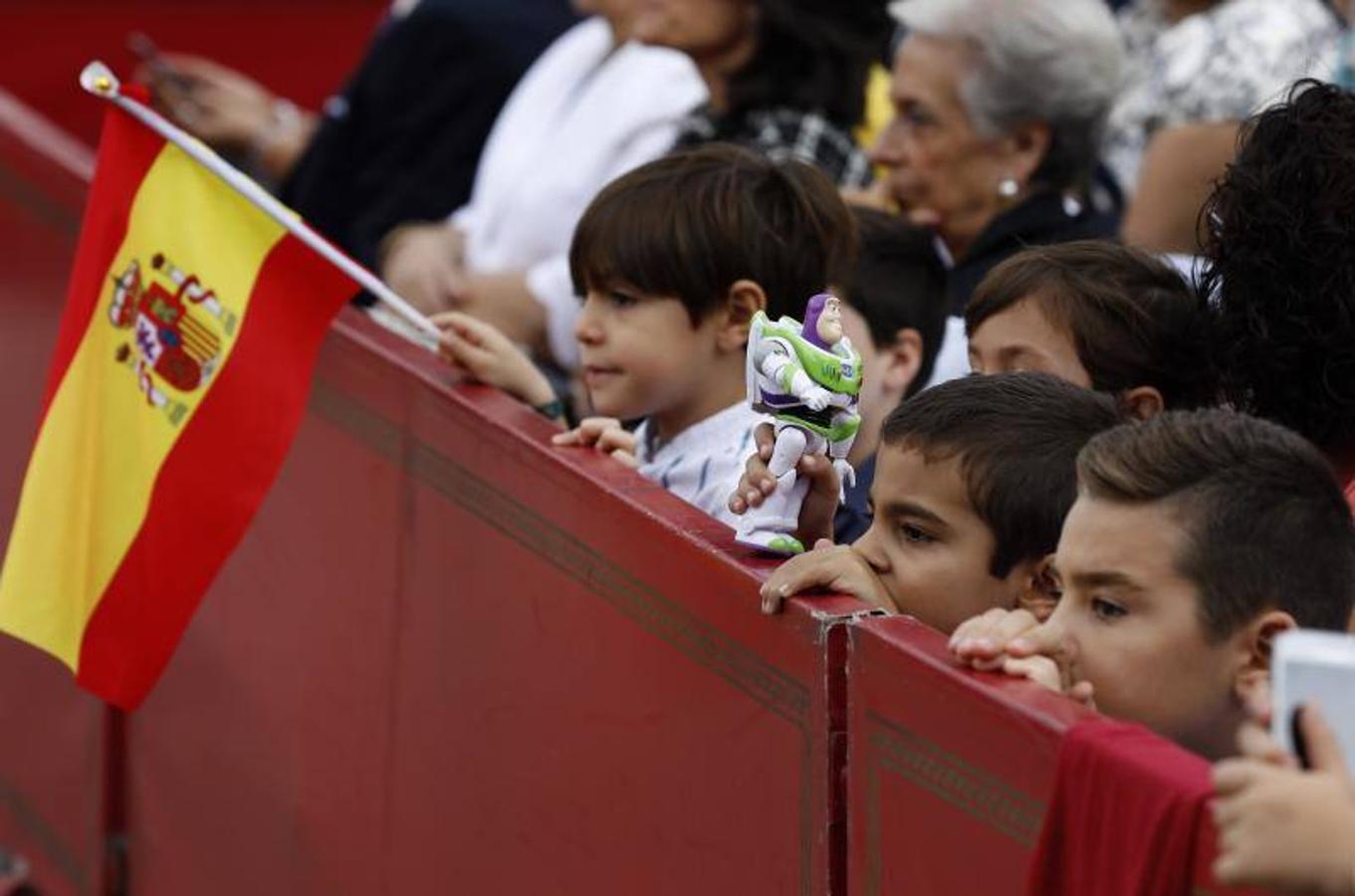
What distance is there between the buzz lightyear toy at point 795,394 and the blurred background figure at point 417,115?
14.3 ft

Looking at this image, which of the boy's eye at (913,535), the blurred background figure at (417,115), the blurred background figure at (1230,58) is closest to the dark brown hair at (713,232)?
the boy's eye at (913,535)

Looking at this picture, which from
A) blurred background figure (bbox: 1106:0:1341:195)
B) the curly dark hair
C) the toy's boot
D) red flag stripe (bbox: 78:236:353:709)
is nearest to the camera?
the toy's boot

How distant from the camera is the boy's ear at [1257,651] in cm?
300

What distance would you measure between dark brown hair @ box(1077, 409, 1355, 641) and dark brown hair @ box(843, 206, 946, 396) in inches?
80.5

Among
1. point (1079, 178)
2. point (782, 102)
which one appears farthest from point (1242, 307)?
point (782, 102)

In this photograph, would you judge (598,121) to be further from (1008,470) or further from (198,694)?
(1008,470)

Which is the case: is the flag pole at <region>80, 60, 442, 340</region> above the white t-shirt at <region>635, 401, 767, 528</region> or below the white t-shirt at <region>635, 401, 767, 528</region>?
above

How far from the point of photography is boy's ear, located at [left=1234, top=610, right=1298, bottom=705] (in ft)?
9.83

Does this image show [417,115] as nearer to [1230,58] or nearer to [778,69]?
[778,69]

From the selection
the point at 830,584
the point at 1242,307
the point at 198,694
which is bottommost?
the point at 198,694

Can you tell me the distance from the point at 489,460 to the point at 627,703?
69 cm

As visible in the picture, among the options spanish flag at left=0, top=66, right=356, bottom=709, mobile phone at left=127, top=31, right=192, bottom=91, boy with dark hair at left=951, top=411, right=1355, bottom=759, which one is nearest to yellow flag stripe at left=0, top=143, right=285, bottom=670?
spanish flag at left=0, top=66, right=356, bottom=709

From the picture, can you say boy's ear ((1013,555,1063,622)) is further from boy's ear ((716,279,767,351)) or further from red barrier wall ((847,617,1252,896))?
boy's ear ((716,279,767,351))

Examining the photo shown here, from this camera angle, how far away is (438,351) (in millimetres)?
4848
